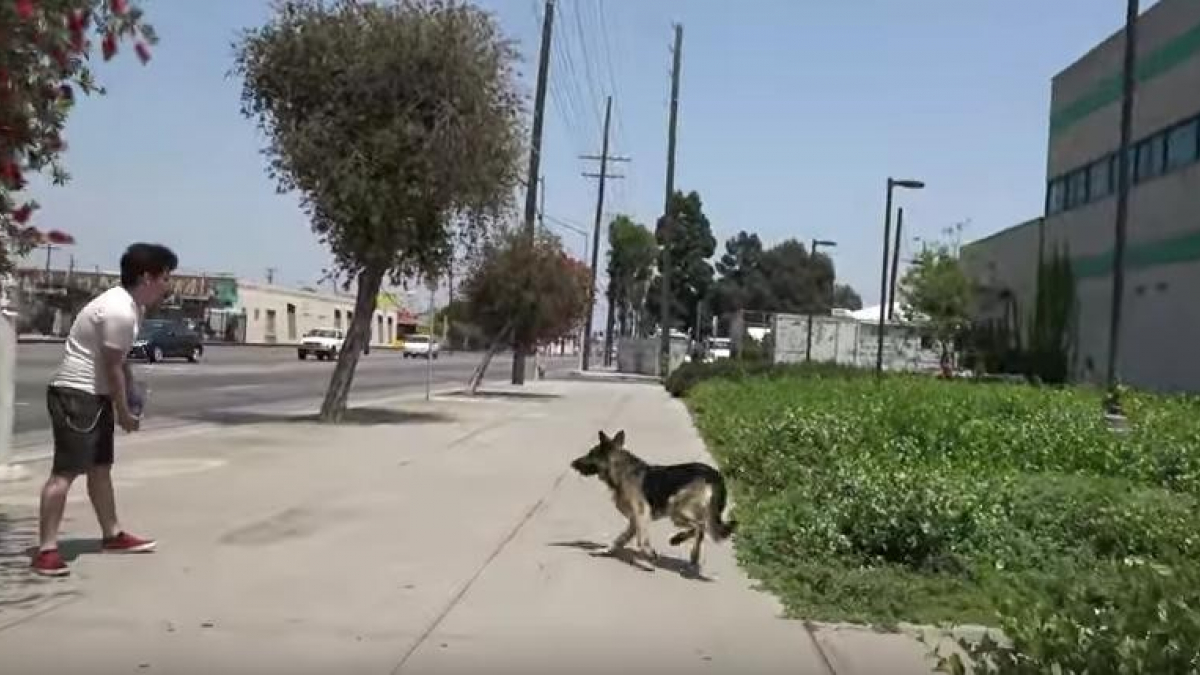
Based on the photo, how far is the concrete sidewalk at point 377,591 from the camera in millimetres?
7094

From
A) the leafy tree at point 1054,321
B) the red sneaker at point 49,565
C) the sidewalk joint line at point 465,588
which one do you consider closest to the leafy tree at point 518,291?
the leafy tree at point 1054,321

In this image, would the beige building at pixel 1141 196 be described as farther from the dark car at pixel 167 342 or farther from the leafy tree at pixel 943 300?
the dark car at pixel 167 342

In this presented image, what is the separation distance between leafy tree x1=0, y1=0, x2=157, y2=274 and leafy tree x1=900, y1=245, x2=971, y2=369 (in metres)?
58.2

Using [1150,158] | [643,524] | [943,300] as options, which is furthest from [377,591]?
[943,300]

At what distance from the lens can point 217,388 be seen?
116 ft

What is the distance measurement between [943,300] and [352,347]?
1820 inches

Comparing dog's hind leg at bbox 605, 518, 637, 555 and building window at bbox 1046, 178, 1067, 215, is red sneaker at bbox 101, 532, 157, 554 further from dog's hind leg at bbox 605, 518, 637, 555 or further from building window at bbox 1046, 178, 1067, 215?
building window at bbox 1046, 178, 1067, 215

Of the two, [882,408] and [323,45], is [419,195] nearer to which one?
[323,45]

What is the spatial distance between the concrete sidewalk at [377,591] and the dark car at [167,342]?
38.3m

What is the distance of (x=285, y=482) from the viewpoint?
14.5 metres

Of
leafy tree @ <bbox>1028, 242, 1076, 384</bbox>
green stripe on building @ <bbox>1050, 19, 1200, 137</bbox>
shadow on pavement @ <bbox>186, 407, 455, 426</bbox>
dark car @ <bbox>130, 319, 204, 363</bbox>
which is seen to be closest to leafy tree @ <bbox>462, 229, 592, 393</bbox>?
shadow on pavement @ <bbox>186, 407, 455, 426</bbox>

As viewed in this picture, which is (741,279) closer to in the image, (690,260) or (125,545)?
(690,260)

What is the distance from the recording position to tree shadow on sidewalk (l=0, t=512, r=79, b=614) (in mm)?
7875

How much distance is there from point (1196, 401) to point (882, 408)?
8.93 meters
